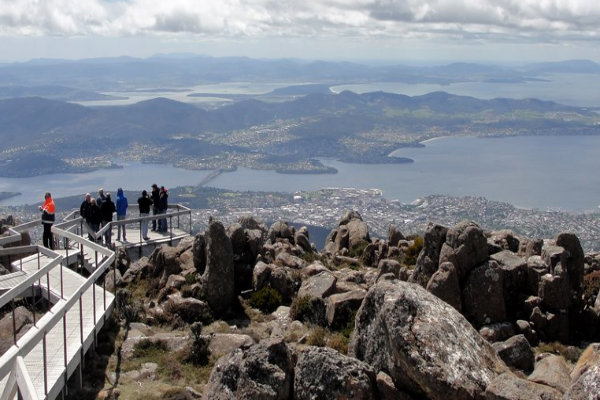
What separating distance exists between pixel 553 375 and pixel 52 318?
9.69 m

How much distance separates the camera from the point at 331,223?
125938 millimetres

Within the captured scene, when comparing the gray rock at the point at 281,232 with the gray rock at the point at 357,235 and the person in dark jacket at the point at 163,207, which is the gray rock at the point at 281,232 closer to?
the gray rock at the point at 357,235

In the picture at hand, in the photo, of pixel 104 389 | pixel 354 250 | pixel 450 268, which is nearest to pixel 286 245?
pixel 354 250

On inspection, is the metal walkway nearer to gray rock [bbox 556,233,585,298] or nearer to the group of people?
the group of people

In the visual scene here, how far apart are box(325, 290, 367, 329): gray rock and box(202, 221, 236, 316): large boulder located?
13.5 ft

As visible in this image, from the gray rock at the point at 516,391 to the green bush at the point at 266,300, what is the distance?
12.4m

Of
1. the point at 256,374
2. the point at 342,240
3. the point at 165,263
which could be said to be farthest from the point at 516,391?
the point at 342,240

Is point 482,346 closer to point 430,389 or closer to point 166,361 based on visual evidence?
point 430,389

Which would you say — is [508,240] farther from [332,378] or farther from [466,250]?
[332,378]

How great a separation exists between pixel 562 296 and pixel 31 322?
14061 mm

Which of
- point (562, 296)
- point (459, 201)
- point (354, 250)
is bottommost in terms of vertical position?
point (459, 201)

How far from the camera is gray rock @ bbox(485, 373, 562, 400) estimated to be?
9.17 metres

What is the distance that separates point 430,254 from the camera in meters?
A: 19.6

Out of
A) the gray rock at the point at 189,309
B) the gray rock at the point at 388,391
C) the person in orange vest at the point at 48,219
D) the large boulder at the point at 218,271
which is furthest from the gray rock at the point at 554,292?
the person in orange vest at the point at 48,219
